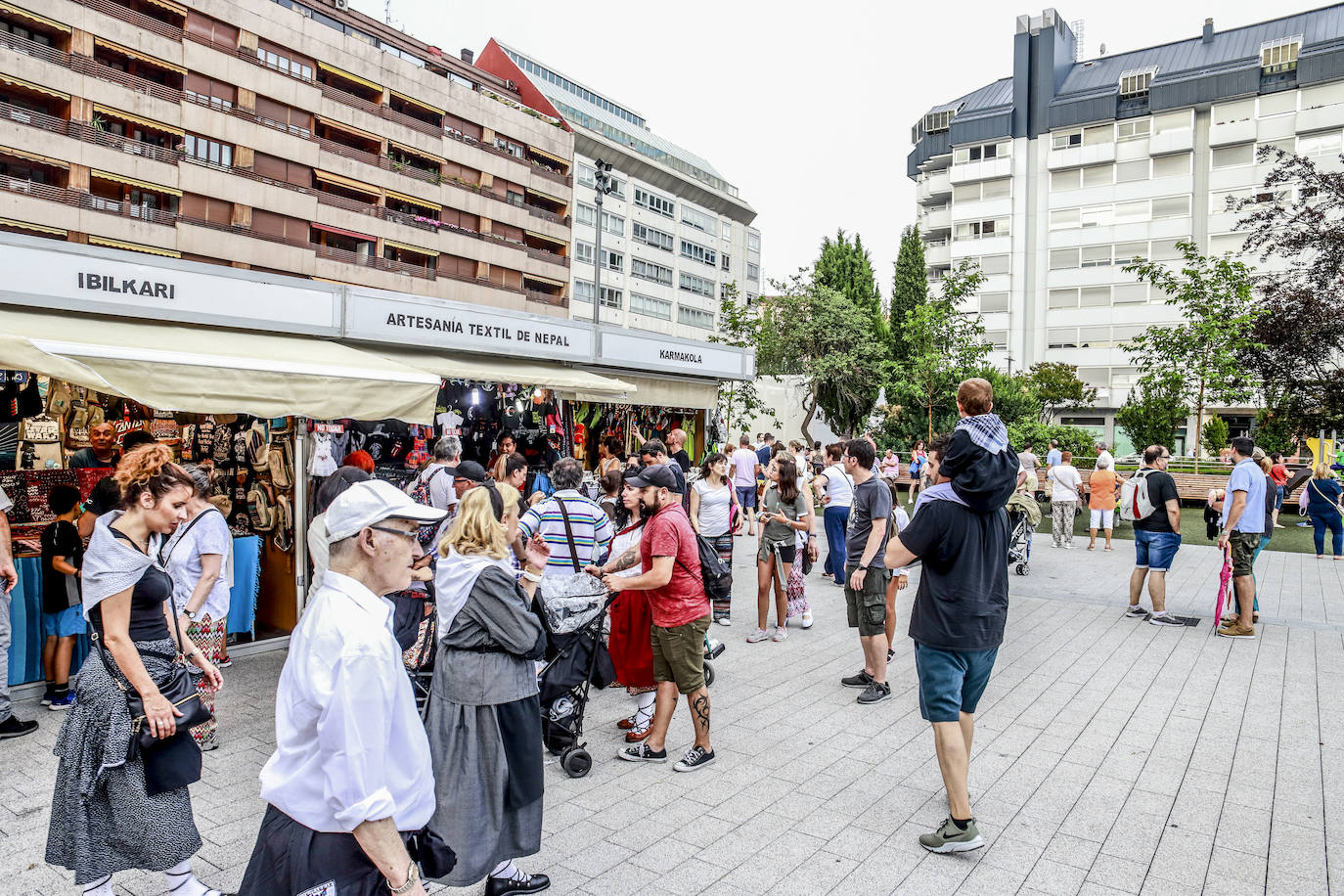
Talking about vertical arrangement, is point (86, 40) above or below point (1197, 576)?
above

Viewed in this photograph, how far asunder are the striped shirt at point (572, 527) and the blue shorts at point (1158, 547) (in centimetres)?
655

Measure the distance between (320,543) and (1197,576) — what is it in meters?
12.6

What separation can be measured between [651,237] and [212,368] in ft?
197

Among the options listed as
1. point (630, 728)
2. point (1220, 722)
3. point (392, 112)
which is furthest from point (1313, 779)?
point (392, 112)

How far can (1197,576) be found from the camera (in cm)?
1248

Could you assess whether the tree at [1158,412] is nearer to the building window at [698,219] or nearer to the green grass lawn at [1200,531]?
the green grass lawn at [1200,531]

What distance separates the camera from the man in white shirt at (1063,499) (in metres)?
15.0

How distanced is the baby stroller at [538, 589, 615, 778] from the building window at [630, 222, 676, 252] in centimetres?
5912

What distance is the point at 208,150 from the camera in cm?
3781

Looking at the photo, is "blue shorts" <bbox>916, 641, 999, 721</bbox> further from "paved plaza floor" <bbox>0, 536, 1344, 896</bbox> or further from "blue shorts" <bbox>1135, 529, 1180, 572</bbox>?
"blue shorts" <bbox>1135, 529, 1180, 572</bbox>

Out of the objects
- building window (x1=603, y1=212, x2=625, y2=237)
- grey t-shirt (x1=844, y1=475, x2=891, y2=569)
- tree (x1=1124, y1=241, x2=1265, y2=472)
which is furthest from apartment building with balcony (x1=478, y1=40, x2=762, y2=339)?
grey t-shirt (x1=844, y1=475, x2=891, y2=569)


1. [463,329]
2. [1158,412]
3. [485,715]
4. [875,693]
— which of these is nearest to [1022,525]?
[875,693]

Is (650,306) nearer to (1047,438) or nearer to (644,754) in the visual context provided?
(1047,438)

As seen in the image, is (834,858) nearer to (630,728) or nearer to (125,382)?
(630,728)
